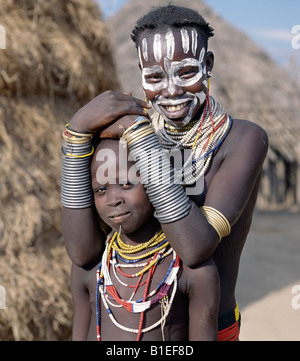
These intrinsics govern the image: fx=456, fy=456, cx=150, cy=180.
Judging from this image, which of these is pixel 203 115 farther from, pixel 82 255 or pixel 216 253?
pixel 82 255

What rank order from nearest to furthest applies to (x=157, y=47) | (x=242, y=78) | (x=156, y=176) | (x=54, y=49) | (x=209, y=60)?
(x=156, y=176) → (x=157, y=47) → (x=209, y=60) → (x=54, y=49) → (x=242, y=78)

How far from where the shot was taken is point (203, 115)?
182 cm

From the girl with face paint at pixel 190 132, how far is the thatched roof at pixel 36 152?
2.25 metres

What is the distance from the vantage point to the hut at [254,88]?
13.1 meters

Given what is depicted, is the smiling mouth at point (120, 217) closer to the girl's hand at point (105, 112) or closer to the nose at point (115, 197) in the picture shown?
the nose at point (115, 197)

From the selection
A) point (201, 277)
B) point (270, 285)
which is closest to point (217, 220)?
point (201, 277)

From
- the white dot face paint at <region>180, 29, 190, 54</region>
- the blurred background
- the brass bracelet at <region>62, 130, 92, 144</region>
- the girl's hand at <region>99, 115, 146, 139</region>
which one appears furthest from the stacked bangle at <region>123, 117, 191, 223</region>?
the blurred background

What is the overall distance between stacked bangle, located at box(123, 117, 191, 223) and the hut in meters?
10.1

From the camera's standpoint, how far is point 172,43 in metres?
1.72

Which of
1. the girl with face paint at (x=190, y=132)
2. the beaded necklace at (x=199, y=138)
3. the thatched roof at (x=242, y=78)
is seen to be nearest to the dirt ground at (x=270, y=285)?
the thatched roof at (x=242, y=78)

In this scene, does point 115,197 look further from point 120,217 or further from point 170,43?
point 170,43

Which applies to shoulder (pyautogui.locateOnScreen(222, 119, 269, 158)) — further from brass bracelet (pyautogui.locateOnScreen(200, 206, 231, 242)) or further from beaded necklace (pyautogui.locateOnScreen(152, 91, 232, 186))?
brass bracelet (pyautogui.locateOnScreen(200, 206, 231, 242))

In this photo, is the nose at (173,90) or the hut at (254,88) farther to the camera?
Result: the hut at (254,88)

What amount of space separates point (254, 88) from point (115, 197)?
45.2 ft
